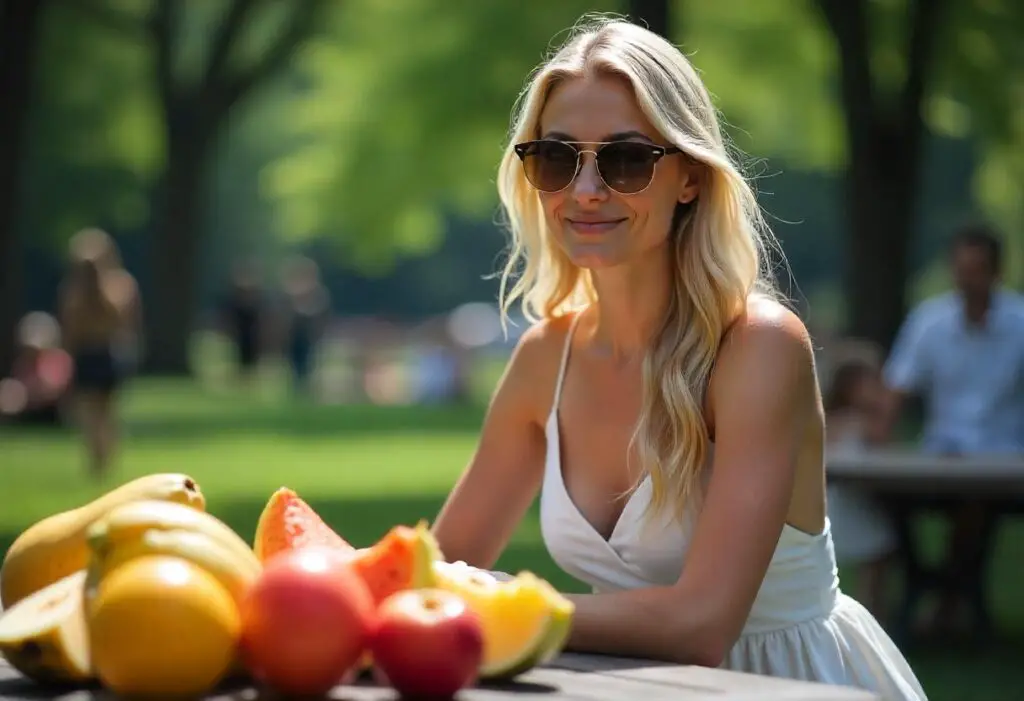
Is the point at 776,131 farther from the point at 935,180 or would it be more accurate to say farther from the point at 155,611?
the point at 155,611

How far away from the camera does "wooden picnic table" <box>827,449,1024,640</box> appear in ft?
28.9

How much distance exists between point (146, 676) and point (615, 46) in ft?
5.27

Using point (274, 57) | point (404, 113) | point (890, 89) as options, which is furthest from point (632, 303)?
point (274, 57)

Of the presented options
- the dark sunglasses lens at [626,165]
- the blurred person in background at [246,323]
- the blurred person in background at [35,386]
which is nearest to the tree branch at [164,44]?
the blurred person in background at [246,323]

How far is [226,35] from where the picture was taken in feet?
116

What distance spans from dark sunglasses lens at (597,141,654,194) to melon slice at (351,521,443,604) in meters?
1.03

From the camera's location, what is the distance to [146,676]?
89.6 inches

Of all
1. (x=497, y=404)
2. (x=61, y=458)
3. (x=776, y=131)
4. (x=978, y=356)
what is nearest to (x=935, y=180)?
(x=776, y=131)

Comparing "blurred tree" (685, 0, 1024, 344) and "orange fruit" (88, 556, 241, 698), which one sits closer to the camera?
"orange fruit" (88, 556, 241, 698)

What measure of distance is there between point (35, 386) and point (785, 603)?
2087 cm

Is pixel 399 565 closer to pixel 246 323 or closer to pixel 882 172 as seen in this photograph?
pixel 882 172

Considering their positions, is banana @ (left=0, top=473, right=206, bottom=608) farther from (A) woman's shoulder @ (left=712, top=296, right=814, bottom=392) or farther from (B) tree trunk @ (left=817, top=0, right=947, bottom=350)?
(B) tree trunk @ (left=817, top=0, right=947, bottom=350)

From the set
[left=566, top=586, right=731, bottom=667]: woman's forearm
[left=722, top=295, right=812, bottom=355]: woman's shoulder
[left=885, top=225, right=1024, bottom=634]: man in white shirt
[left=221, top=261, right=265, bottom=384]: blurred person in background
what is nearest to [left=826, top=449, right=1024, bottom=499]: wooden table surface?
[left=885, top=225, right=1024, bottom=634]: man in white shirt

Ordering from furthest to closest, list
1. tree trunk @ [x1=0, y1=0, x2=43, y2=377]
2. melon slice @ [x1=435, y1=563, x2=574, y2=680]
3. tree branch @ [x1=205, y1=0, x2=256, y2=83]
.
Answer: tree branch @ [x1=205, y1=0, x2=256, y2=83]
tree trunk @ [x1=0, y1=0, x2=43, y2=377]
melon slice @ [x1=435, y1=563, x2=574, y2=680]
